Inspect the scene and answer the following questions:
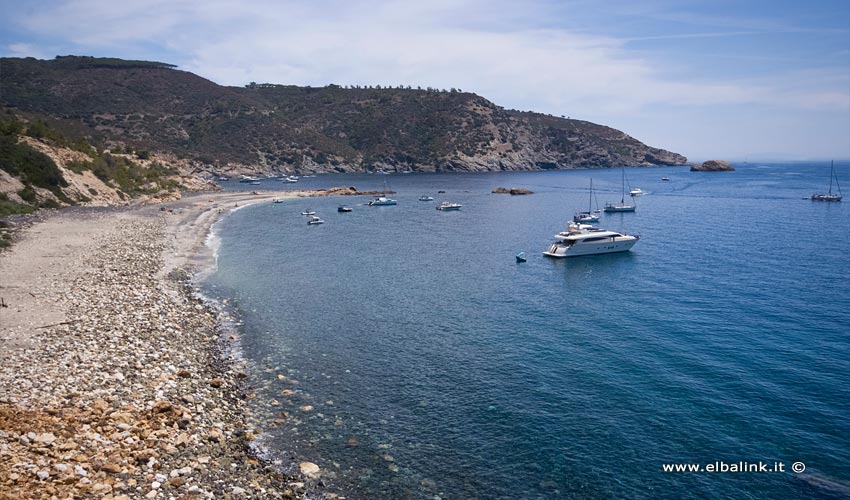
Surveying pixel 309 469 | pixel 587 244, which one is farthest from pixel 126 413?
pixel 587 244

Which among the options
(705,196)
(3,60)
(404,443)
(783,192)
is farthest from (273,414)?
(3,60)

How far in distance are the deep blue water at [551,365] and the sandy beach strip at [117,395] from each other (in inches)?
72.5

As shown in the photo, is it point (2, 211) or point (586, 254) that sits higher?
point (2, 211)

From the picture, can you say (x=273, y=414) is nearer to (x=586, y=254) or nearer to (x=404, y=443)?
(x=404, y=443)

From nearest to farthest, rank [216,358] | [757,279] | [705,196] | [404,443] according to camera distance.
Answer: [404,443], [216,358], [757,279], [705,196]

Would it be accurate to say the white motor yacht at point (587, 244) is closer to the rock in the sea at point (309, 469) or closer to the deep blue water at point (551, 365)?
the deep blue water at point (551, 365)

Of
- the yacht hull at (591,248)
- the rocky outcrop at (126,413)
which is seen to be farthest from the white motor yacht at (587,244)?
the rocky outcrop at (126,413)

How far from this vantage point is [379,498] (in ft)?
52.7

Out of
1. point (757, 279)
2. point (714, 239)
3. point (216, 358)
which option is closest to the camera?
point (216, 358)

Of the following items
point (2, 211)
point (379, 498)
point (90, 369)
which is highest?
point (2, 211)

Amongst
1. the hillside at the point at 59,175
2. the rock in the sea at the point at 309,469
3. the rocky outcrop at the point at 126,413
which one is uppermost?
the hillside at the point at 59,175

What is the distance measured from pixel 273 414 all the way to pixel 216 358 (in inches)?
259

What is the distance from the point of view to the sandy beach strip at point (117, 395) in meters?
13.8

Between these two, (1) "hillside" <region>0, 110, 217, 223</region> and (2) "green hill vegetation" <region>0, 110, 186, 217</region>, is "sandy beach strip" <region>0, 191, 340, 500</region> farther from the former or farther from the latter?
(1) "hillside" <region>0, 110, 217, 223</region>
